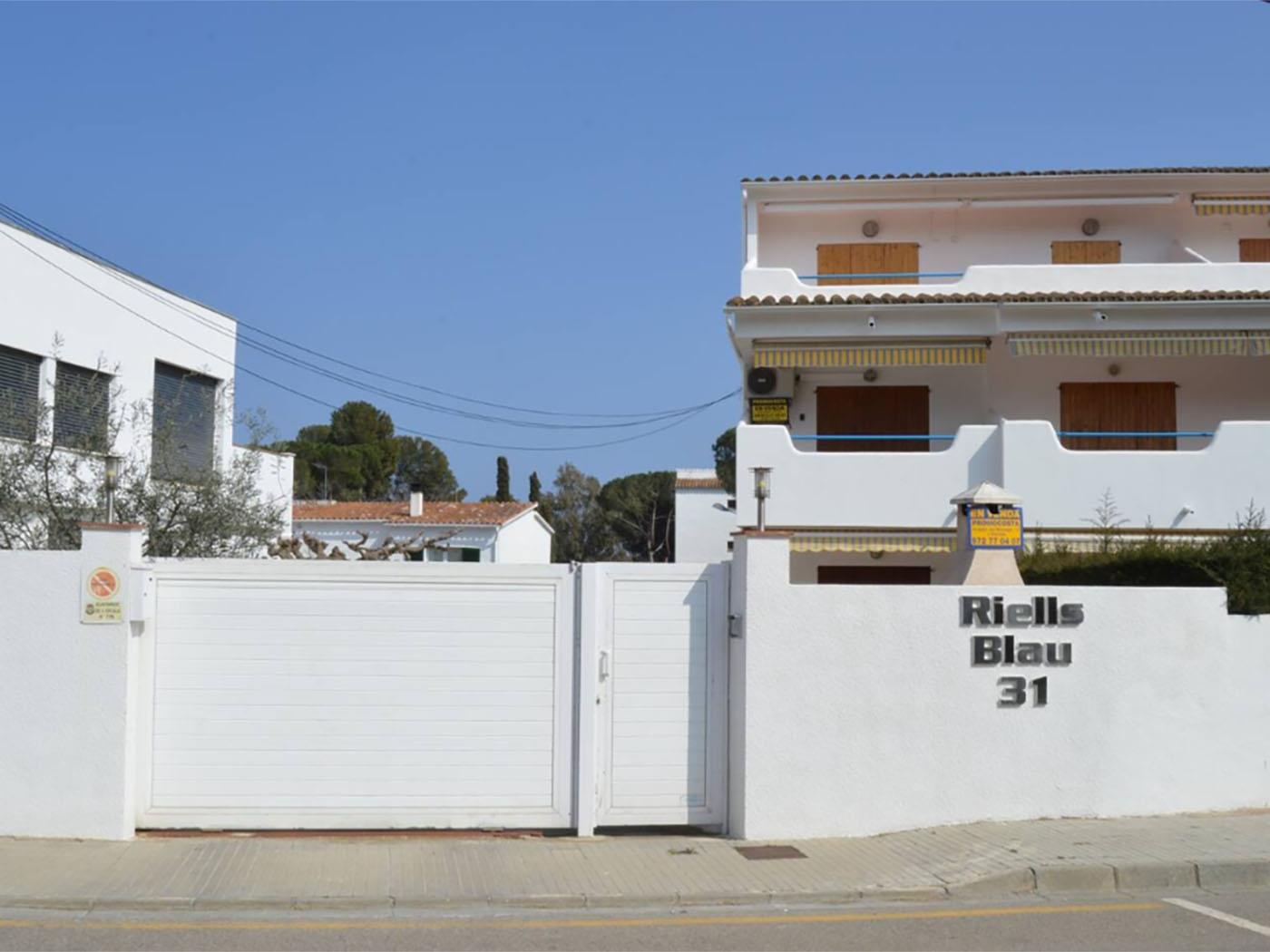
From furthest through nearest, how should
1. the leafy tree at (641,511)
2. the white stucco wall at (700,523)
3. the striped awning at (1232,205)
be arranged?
the leafy tree at (641,511)
the white stucco wall at (700,523)
the striped awning at (1232,205)

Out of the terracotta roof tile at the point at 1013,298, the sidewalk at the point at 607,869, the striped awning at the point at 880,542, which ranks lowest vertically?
the sidewalk at the point at 607,869

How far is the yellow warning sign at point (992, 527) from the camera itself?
559 inches

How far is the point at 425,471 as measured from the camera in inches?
3214

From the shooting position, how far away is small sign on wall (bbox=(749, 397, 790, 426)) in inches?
904

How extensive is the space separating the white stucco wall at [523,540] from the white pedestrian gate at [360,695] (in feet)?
108

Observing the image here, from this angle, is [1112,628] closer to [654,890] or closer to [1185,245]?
[654,890]

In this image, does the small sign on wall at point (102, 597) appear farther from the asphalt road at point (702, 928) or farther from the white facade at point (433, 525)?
the white facade at point (433, 525)

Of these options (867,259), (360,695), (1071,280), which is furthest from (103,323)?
(1071,280)

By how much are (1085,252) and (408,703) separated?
695 inches

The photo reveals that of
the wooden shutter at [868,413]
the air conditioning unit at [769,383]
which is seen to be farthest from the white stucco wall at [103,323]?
the wooden shutter at [868,413]

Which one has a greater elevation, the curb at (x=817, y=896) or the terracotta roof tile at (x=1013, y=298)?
the terracotta roof tile at (x=1013, y=298)

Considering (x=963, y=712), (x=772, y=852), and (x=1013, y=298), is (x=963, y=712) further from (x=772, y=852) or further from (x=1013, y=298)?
(x=1013, y=298)

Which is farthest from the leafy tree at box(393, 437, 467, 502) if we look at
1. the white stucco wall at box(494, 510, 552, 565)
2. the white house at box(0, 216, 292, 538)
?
the white house at box(0, 216, 292, 538)

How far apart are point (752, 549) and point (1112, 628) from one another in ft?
10.7
